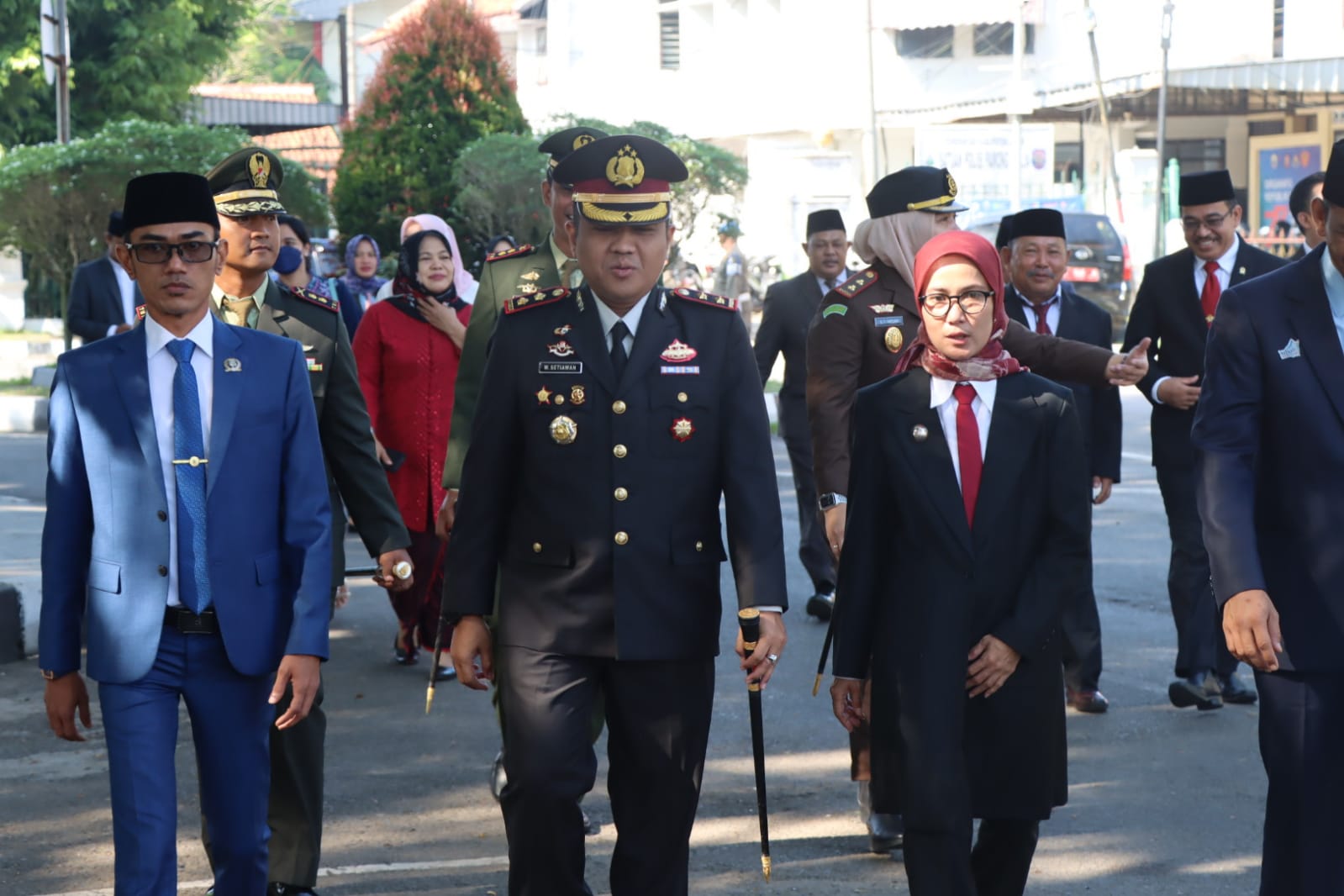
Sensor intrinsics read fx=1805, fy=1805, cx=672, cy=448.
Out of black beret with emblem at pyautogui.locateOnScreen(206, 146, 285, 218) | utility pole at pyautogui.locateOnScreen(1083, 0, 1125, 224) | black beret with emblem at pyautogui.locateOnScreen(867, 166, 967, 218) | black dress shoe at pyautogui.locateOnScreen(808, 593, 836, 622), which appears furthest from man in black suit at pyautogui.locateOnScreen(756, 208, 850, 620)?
utility pole at pyautogui.locateOnScreen(1083, 0, 1125, 224)

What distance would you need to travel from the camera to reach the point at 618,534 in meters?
4.43

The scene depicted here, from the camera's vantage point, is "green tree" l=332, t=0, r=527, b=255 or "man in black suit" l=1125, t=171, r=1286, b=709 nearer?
"man in black suit" l=1125, t=171, r=1286, b=709

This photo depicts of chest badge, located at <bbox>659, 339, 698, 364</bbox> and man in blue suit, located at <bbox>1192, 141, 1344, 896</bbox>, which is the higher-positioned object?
chest badge, located at <bbox>659, 339, 698, 364</bbox>

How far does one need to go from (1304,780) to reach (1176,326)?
389 centimetres

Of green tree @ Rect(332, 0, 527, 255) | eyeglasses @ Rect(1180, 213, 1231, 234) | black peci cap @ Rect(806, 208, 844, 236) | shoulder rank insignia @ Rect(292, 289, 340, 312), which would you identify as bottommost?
shoulder rank insignia @ Rect(292, 289, 340, 312)

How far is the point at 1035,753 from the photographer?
447 cm

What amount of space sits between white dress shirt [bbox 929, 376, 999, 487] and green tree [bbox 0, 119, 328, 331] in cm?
1516

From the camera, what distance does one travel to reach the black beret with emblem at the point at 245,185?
5461 millimetres

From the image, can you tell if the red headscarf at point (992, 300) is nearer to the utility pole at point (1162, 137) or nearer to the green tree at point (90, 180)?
the green tree at point (90, 180)

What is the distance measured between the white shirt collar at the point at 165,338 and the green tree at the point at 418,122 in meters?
20.6

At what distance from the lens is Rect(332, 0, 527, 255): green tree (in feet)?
81.7

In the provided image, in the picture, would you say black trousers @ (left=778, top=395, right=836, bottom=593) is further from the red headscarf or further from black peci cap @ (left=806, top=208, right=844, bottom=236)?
the red headscarf

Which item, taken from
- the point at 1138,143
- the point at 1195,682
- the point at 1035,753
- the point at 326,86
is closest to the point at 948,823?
the point at 1035,753

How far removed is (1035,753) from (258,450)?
2044mm
